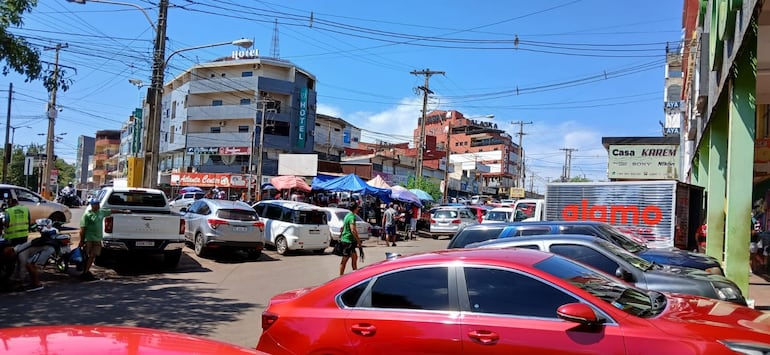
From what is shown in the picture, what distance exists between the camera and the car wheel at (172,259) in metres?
13.2

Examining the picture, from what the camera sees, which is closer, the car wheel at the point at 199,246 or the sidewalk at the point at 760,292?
the sidewalk at the point at 760,292

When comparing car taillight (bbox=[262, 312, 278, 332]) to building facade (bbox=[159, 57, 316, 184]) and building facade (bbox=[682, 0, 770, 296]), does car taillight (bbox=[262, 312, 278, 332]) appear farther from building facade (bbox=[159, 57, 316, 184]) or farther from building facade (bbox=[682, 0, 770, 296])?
building facade (bbox=[159, 57, 316, 184])

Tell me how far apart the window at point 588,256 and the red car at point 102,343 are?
5.94 meters

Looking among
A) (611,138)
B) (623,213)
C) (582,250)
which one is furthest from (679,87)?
(582,250)

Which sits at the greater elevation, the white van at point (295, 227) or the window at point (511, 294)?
the window at point (511, 294)

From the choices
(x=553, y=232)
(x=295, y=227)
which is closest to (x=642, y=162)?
(x=295, y=227)

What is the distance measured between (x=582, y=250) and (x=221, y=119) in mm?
56378

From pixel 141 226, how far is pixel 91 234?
1.31m

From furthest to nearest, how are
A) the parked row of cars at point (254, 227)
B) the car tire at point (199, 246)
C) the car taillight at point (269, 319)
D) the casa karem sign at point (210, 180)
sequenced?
the casa karem sign at point (210, 180) → the car tire at point (199, 246) → the parked row of cars at point (254, 227) → the car taillight at point (269, 319)

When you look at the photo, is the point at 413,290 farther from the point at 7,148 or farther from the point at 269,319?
the point at 7,148

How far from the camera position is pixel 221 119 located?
5969 centimetres

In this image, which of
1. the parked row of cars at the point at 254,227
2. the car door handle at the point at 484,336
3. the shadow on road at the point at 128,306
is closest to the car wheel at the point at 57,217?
the parked row of cars at the point at 254,227

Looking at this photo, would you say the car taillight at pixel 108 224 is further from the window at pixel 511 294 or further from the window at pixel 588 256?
the window at pixel 511 294

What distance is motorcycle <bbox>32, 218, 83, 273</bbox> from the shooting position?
1027cm
